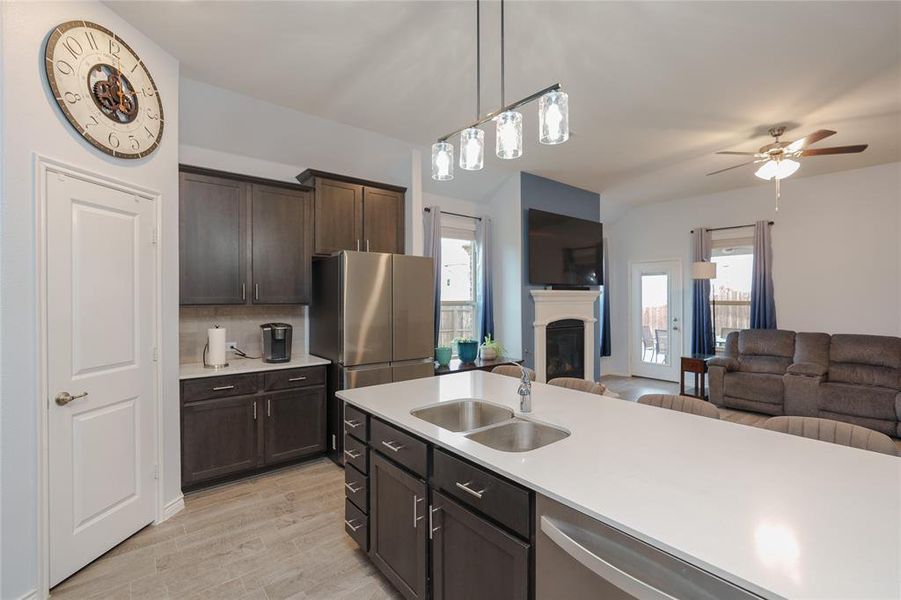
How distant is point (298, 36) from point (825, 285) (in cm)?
668

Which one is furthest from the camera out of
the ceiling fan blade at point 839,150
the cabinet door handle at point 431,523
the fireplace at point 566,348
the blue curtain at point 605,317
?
the blue curtain at point 605,317

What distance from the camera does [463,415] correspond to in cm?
221

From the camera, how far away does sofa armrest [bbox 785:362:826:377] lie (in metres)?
4.63

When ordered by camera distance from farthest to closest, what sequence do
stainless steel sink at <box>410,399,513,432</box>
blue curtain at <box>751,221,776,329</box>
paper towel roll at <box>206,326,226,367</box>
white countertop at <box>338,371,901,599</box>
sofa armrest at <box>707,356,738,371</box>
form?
blue curtain at <box>751,221,776,329</box> < sofa armrest at <box>707,356,738,371</box> < paper towel roll at <box>206,326,226,367</box> < stainless steel sink at <box>410,399,513,432</box> < white countertop at <box>338,371,901,599</box>

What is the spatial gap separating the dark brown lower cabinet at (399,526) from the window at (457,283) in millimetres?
3057

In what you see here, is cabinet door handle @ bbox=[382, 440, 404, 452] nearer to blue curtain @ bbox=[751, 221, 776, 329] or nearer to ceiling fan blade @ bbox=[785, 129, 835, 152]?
ceiling fan blade @ bbox=[785, 129, 835, 152]

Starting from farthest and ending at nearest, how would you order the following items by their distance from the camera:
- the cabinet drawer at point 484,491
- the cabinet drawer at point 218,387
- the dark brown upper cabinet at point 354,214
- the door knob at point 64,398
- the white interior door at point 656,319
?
the white interior door at point 656,319, the dark brown upper cabinet at point 354,214, the cabinet drawer at point 218,387, the door knob at point 64,398, the cabinet drawer at point 484,491

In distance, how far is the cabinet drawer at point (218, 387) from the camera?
2.92 meters

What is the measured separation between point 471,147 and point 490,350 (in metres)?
3.28

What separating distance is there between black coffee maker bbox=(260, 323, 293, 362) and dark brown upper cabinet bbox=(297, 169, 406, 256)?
76 cm

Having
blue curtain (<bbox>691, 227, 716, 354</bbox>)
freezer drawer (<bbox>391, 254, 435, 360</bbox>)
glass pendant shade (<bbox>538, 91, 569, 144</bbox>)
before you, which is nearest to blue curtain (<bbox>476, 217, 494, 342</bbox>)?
freezer drawer (<bbox>391, 254, 435, 360</bbox>)

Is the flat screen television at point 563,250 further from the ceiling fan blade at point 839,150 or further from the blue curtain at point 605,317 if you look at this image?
the ceiling fan blade at point 839,150

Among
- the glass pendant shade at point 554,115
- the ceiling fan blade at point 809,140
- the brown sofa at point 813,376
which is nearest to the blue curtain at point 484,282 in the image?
the brown sofa at point 813,376

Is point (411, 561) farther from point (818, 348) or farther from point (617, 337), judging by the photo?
point (617, 337)
